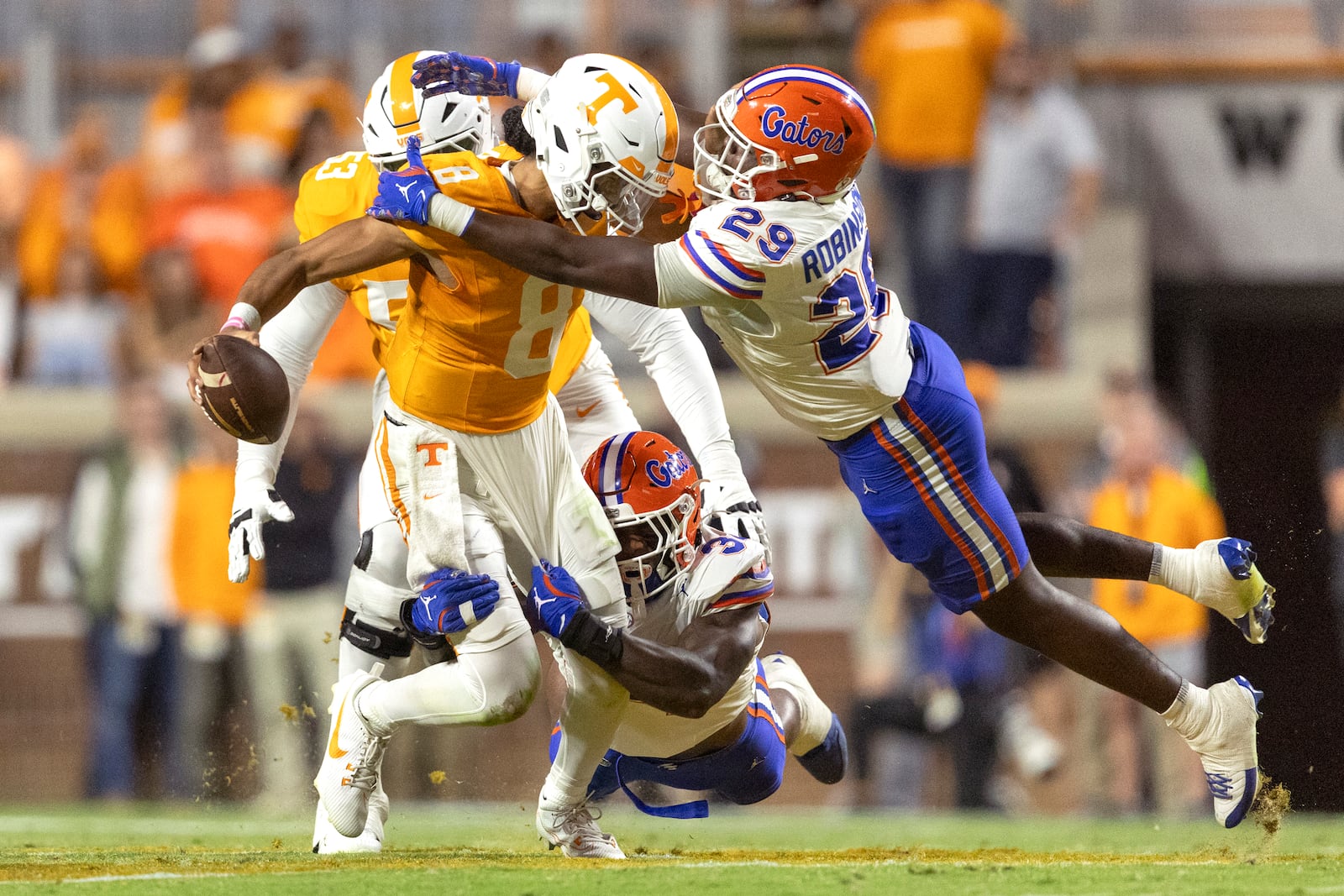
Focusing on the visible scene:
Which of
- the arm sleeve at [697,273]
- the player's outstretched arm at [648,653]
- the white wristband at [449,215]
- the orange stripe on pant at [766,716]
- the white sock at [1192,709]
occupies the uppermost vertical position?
the white wristband at [449,215]

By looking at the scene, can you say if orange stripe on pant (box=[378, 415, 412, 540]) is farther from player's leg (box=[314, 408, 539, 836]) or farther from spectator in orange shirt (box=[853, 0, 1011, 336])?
spectator in orange shirt (box=[853, 0, 1011, 336])

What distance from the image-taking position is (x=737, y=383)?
9.36m

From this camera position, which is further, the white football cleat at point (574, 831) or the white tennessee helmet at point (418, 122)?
the white tennessee helmet at point (418, 122)

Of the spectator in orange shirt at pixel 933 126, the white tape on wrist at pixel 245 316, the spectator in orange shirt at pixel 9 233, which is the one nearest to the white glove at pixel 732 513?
the white tape on wrist at pixel 245 316

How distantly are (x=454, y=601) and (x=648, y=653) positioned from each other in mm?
570

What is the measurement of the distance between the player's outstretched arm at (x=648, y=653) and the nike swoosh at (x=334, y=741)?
33.6 inches

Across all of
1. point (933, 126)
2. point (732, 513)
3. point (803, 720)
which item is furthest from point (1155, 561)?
point (933, 126)

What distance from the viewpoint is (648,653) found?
4.62 meters

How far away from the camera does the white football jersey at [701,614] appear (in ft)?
16.2

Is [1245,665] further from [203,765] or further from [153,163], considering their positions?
[153,163]

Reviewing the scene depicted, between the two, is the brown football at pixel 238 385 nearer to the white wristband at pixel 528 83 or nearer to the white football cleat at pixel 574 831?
the white wristband at pixel 528 83

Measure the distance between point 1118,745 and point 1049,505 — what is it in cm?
124

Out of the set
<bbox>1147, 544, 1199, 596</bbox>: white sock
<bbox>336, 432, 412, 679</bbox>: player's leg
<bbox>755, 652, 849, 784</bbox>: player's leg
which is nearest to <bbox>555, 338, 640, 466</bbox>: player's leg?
<bbox>336, 432, 412, 679</bbox>: player's leg

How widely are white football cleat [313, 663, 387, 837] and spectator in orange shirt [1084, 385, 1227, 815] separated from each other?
409 centimetres
